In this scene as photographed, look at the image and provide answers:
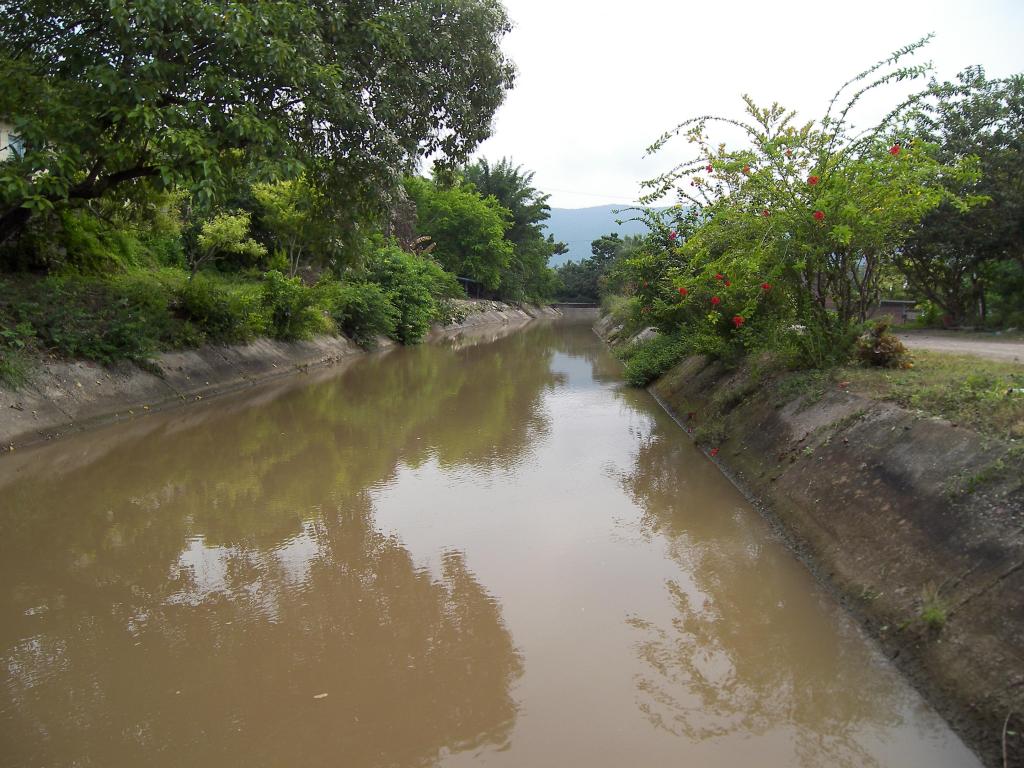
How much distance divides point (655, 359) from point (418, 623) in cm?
1282

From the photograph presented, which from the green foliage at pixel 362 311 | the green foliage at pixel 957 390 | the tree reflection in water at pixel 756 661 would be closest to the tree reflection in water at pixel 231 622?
the tree reflection in water at pixel 756 661

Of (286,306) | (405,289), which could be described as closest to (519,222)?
(405,289)

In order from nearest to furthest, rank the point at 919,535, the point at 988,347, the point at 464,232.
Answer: the point at 919,535, the point at 988,347, the point at 464,232

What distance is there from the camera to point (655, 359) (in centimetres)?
1655

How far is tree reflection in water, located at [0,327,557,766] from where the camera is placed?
11.1ft

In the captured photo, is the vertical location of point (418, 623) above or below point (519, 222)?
below

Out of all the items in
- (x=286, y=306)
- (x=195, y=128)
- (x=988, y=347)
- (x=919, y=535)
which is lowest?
(x=919, y=535)

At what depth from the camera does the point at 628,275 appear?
62.0 feet

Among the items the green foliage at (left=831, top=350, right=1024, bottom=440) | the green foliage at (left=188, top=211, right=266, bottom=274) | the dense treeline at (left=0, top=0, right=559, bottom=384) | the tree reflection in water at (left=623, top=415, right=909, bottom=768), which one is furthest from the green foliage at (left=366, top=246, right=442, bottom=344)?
the tree reflection in water at (left=623, top=415, right=909, bottom=768)

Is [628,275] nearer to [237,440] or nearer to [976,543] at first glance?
[237,440]

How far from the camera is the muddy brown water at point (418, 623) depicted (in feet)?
11.1

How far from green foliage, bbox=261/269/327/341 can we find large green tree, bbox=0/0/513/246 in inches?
314

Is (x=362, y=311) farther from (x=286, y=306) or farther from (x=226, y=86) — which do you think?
(x=226, y=86)

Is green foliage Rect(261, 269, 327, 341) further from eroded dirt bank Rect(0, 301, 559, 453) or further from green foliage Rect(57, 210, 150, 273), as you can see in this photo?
green foliage Rect(57, 210, 150, 273)
